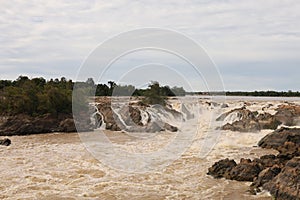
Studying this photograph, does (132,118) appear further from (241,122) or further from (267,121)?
(267,121)

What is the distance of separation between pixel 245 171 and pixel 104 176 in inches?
184

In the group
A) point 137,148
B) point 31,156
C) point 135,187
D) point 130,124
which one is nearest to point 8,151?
point 31,156

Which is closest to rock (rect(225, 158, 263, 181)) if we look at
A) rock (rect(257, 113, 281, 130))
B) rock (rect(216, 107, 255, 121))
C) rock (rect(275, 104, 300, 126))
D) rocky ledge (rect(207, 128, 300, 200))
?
rocky ledge (rect(207, 128, 300, 200))

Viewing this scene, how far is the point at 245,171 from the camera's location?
37.4 feet

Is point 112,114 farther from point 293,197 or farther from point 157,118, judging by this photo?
point 293,197

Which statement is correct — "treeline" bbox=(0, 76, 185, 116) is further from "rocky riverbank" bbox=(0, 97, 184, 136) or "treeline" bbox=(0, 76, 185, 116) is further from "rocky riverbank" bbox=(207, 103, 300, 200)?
"rocky riverbank" bbox=(207, 103, 300, 200)

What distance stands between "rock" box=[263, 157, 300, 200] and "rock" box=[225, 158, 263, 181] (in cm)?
131

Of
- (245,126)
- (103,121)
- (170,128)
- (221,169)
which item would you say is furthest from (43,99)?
(221,169)

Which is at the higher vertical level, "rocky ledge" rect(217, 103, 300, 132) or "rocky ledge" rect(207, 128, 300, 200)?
"rocky ledge" rect(217, 103, 300, 132)

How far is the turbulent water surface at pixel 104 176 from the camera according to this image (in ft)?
33.8

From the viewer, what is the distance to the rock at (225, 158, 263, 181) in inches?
442

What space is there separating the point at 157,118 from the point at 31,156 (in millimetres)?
12634

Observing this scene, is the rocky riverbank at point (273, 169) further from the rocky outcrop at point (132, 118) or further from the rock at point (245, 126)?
the rocky outcrop at point (132, 118)

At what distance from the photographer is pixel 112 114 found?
28.6m
